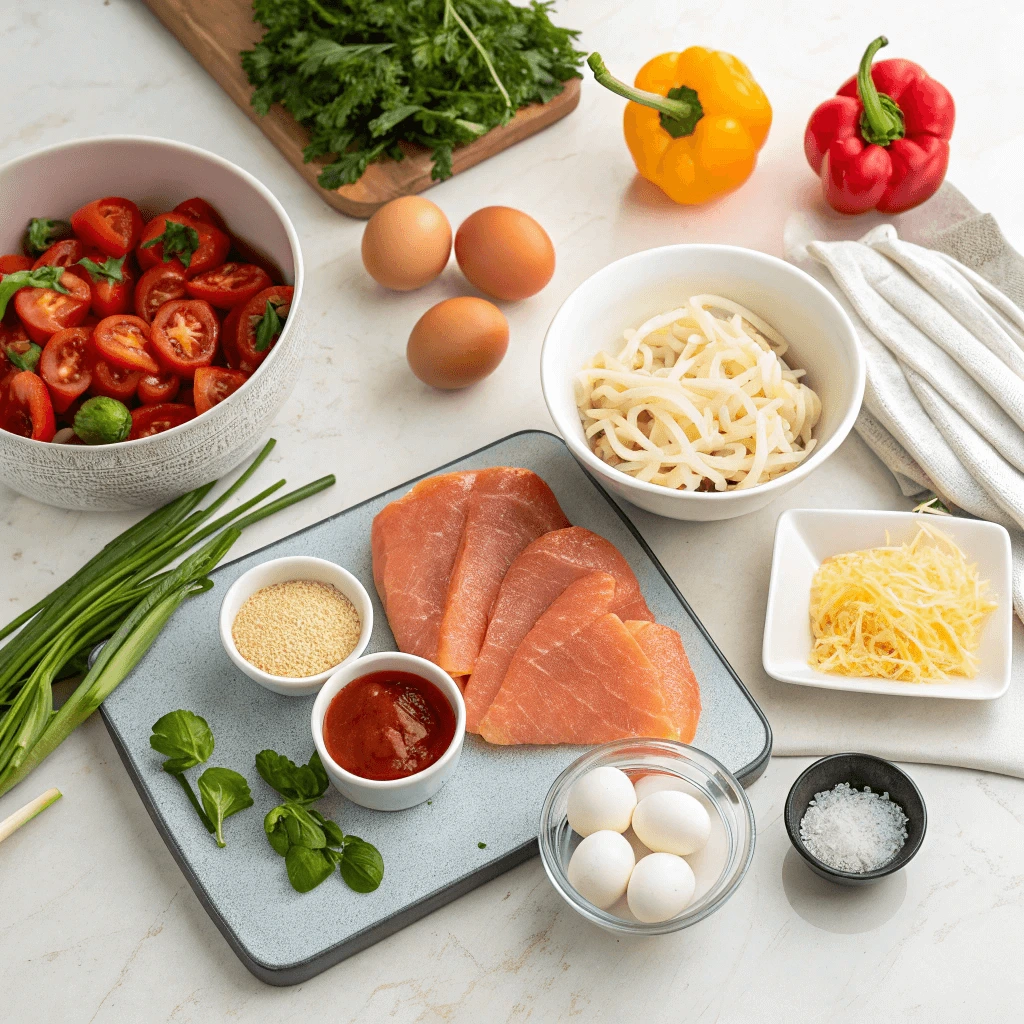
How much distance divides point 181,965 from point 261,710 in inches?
14.6

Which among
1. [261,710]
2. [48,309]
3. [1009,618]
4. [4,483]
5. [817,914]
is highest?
[48,309]

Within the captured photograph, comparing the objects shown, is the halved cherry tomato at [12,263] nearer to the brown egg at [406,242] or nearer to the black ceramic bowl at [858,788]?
the brown egg at [406,242]

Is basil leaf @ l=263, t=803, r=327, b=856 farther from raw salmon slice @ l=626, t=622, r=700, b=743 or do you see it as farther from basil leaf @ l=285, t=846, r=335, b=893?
raw salmon slice @ l=626, t=622, r=700, b=743

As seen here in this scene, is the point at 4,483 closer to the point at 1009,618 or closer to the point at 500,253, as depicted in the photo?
the point at 500,253

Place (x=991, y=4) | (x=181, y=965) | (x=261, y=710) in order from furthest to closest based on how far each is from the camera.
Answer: (x=991, y=4) → (x=261, y=710) → (x=181, y=965)

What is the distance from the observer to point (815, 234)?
2.18 metres

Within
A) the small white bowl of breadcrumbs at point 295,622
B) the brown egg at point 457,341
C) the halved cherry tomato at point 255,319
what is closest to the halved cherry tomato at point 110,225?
the halved cherry tomato at point 255,319

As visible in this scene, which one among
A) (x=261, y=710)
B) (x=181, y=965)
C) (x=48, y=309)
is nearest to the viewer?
(x=181, y=965)

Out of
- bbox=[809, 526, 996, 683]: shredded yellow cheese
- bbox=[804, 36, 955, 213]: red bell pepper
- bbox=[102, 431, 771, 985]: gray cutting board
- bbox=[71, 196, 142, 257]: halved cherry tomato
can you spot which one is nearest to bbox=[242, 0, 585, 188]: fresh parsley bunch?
bbox=[71, 196, 142, 257]: halved cherry tomato

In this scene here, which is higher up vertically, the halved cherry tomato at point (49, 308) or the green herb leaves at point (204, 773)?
the halved cherry tomato at point (49, 308)

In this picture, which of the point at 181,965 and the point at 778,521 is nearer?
the point at 181,965

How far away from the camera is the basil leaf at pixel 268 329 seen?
183 centimetres

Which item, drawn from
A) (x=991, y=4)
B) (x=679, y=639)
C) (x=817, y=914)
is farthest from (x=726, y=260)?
(x=991, y=4)

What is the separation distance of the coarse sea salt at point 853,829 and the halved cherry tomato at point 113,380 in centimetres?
123
